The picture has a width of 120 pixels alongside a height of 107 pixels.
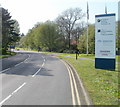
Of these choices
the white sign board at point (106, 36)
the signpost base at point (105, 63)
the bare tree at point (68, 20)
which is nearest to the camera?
the white sign board at point (106, 36)

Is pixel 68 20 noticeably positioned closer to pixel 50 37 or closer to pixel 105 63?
pixel 50 37

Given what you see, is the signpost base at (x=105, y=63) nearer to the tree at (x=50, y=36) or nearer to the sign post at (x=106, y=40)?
the sign post at (x=106, y=40)

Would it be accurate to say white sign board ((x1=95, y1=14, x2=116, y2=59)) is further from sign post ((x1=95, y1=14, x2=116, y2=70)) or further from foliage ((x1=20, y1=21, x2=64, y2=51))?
foliage ((x1=20, y1=21, x2=64, y2=51))

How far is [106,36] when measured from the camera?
19.2 metres

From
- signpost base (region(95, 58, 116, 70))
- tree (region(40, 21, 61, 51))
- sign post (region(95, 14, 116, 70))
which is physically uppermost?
tree (region(40, 21, 61, 51))

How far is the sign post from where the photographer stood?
62.2 ft

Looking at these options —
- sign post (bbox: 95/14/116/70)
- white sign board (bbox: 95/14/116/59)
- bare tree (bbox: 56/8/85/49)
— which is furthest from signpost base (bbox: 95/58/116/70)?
bare tree (bbox: 56/8/85/49)

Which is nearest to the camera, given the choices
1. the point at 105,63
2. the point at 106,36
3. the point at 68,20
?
the point at 106,36

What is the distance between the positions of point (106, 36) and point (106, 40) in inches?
16.0

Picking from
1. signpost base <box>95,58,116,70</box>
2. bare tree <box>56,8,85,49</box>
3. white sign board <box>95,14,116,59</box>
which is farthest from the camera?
bare tree <box>56,8,85,49</box>

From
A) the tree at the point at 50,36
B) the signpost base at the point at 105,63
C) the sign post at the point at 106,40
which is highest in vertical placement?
the tree at the point at 50,36

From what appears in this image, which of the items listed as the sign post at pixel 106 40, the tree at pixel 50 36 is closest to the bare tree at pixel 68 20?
the tree at pixel 50 36

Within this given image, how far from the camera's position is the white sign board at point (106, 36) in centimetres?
1894

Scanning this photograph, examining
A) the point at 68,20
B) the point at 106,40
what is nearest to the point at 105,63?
the point at 106,40
